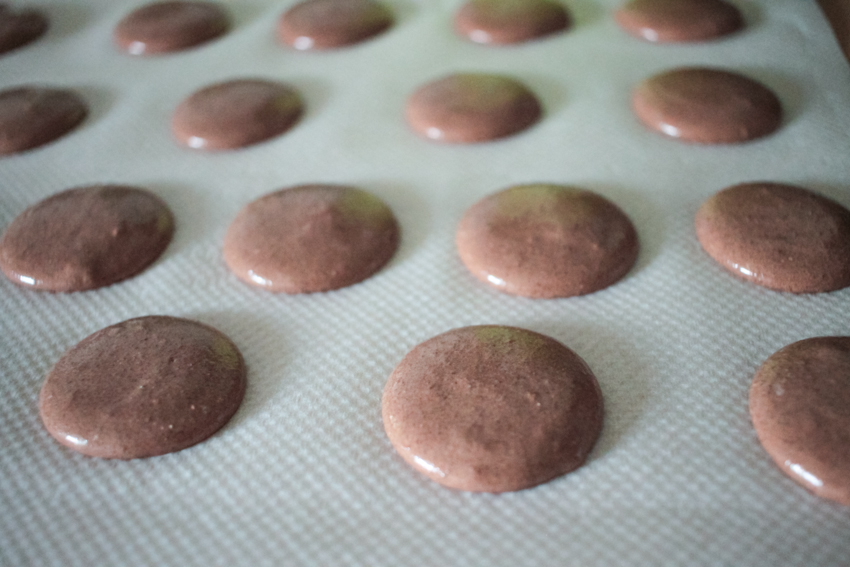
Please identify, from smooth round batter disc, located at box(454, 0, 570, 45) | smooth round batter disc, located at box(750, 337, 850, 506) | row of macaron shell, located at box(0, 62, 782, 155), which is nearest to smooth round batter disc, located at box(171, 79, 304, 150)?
row of macaron shell, located at box(0, 62, 782, 155)

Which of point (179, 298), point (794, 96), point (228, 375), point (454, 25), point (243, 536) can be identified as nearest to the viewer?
point (243, 536)

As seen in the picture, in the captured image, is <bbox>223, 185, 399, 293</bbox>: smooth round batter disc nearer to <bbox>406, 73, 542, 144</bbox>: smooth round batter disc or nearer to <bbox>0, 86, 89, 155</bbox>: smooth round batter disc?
<bbox>406, 73, 542, 144</bbox>: smooth round batter disc

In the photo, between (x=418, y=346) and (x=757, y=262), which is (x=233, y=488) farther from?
(x=757, y=262)

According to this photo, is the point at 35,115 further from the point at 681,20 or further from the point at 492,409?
the point at 681,20

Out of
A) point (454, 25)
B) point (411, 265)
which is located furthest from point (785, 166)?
point (454, 25)

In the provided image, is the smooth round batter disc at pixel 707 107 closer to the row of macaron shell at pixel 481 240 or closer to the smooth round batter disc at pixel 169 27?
the row of macaron shell at pixel 481 240

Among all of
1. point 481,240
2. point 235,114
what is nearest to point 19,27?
point 235,114

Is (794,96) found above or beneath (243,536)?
above
